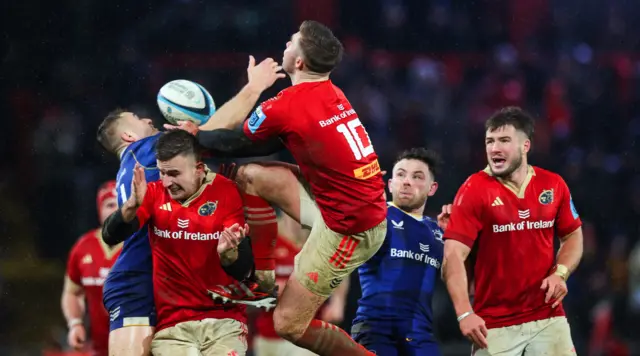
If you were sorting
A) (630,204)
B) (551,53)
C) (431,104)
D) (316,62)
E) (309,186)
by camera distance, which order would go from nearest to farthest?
1. (316,62)
2. (309,186)
3. (630,204)
4. (431,104)
5. (551,53)

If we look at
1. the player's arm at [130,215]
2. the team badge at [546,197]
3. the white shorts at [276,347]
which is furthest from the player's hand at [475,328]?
the white shorts at [276,347]

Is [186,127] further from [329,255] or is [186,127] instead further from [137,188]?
[329,255]

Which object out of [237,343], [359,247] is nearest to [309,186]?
[359,247]

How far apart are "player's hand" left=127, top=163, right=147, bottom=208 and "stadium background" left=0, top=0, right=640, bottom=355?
5460mm

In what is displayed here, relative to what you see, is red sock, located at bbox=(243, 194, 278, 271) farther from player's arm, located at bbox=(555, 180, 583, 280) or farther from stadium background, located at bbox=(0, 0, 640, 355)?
stadium background, located at bbox=(0, 0, 640, 355)

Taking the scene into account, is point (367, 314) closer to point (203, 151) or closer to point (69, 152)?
point (203, 151)

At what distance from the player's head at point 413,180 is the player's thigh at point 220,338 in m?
1.39

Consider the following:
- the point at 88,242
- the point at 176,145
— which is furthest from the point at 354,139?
the point at 88,242

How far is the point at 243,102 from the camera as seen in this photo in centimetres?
542

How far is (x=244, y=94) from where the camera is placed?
5.46 metres

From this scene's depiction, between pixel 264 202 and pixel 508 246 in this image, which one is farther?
pixel 508 246

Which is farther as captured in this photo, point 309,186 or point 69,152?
point 69,152

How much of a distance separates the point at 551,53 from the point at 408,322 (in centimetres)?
816

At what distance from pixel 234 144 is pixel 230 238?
488 millimetres
